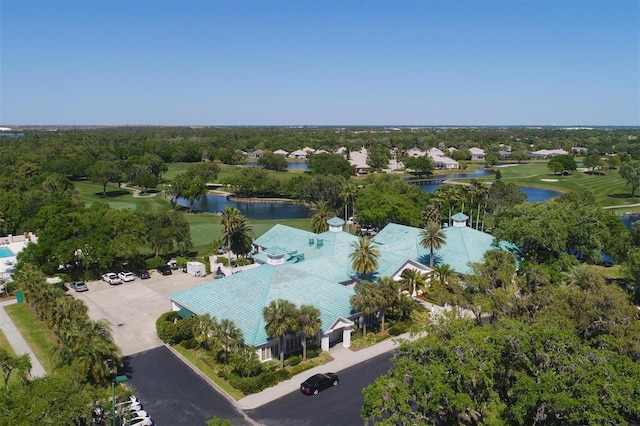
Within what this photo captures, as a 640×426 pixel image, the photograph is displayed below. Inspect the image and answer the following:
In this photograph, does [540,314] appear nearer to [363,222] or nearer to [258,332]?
[258,332]

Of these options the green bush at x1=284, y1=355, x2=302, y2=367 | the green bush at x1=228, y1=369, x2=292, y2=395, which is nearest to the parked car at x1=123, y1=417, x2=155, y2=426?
the green bush at x1=228, y1=369, x2=292, y2=395

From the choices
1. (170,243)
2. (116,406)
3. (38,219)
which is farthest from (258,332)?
(38,219)

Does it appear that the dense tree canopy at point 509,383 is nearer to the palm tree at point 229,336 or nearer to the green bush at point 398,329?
the palm tree at point 229,336

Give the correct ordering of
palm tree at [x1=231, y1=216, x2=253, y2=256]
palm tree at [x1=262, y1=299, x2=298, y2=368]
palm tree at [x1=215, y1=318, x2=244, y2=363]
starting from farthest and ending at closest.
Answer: palm tree at [x1=231, y1=216, x2=253, y2=256], palm tree at [x1=215, y1=318, x2=244, y2=363], palm tree at [x1=262, y1=299, x2=298, y2=368]

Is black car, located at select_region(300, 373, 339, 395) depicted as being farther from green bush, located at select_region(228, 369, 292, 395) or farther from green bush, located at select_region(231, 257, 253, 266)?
green bush, located at select_region(231, 257, 253, 266)

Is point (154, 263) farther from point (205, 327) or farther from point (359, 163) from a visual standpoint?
point (359, 163)

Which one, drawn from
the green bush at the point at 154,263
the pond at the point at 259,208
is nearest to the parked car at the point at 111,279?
the green bush at the point at 154,263
